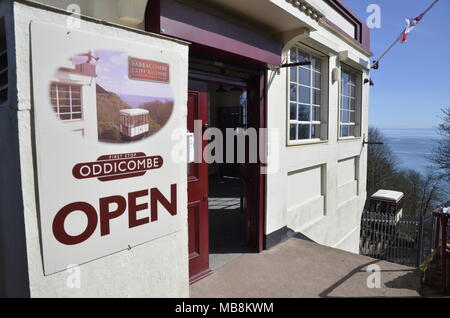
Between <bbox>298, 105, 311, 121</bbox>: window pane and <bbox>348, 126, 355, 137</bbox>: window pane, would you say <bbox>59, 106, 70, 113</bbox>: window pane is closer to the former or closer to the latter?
<bbox>298, 105, 311, 121</bbox>: window pane

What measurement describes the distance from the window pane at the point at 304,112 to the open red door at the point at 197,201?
308 cm

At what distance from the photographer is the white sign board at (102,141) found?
1935mm

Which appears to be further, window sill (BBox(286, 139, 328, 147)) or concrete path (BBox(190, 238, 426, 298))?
window sill (BBox(286, 139, 328, 147))

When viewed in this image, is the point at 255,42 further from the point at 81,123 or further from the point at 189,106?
the point at 81,123

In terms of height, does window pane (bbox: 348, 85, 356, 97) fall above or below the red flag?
below

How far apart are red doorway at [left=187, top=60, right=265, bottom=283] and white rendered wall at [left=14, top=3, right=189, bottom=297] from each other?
679 millimetres

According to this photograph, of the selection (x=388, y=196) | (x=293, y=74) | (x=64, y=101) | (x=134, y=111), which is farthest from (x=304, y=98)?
(x=388, y=196)

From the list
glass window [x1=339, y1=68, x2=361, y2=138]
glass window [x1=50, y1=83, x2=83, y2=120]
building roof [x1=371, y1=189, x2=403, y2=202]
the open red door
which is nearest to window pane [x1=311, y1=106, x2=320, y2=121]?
glass window [x1=339, y1=68, x2=361, y2=138]

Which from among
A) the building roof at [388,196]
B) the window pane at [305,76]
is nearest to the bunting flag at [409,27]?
the window pane at [305,76]

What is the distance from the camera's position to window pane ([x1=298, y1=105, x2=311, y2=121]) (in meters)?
6.12

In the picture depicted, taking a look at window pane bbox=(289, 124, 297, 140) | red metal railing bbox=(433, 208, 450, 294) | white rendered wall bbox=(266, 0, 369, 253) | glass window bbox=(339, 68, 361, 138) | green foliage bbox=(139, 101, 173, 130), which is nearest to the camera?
green foliage bbox=(139, 101, 173, 130)

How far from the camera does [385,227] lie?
9.88 meters

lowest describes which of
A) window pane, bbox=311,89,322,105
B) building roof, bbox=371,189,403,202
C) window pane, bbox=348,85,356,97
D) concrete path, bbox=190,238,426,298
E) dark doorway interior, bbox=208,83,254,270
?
building roof, bbox=371,189,403,202

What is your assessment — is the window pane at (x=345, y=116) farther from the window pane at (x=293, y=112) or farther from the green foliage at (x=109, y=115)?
the green foliage at (x=109, y=115)
